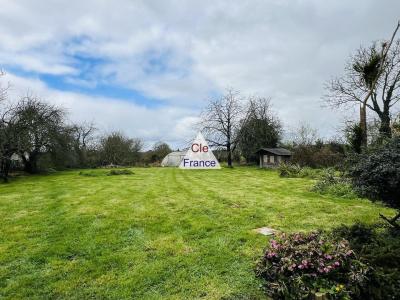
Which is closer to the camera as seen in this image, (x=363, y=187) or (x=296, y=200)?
(x=363, y=187)

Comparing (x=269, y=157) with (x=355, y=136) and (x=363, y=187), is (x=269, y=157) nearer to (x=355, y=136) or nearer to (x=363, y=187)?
(x=355, y=136)

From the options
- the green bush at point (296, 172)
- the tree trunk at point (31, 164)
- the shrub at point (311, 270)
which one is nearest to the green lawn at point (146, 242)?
the shrub at point (311, 270)

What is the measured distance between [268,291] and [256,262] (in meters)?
0.65

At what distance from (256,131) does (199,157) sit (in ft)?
43.1

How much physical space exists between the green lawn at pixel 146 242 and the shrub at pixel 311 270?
33 cm

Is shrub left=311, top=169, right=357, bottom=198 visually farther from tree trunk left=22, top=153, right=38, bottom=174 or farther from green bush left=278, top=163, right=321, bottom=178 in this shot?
tree trunk left=22, top=153, right=38, bottom=174

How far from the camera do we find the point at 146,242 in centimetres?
630

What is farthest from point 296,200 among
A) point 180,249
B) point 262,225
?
point 180,249

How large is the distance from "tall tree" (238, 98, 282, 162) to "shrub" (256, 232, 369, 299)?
3331 cm

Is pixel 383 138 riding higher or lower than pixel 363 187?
higher

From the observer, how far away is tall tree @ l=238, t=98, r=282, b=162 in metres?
38.6

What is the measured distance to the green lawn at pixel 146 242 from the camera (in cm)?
452

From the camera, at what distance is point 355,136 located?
1041cm

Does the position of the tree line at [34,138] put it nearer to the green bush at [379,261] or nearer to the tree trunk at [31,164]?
the tree trunk at [31,164]
